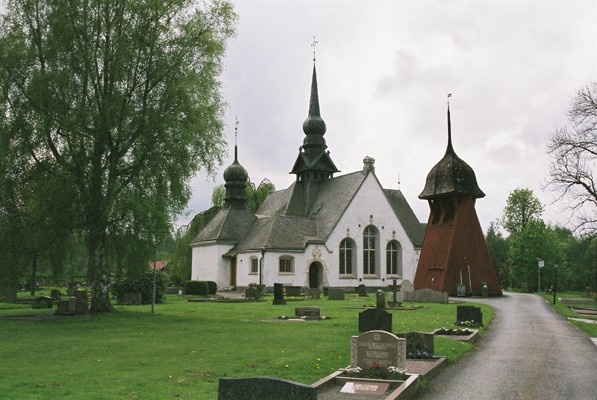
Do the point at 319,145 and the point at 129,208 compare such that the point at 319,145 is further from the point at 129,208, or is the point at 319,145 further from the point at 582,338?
the point at 582,338

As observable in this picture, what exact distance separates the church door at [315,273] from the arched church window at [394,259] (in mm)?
6981

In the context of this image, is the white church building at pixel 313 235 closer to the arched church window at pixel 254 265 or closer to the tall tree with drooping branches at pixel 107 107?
the arched church window at pixel 254 265

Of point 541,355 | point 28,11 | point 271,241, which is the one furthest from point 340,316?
point 271,241

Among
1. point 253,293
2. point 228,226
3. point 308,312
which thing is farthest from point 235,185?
point 308,312

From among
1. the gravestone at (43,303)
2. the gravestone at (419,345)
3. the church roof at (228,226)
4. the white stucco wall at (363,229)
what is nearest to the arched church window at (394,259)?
the white stucco wall at (363,229)

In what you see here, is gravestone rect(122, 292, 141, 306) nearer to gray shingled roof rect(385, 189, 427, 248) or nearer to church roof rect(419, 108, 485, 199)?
church roof rect(419, 108, 485, 199)

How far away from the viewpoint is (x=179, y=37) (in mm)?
26547

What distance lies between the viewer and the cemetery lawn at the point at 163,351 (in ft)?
35.1

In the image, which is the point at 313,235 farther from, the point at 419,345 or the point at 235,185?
the point at 419,345

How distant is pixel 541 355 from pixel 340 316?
10529mm

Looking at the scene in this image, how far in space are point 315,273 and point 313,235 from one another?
323cm

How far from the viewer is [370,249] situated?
178 ft

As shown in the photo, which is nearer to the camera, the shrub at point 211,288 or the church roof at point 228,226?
the shrub at point 211,288

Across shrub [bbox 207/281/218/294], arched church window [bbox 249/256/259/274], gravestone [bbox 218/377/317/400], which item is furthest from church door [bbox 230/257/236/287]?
gravestone [bbox 218/377/317/400]
